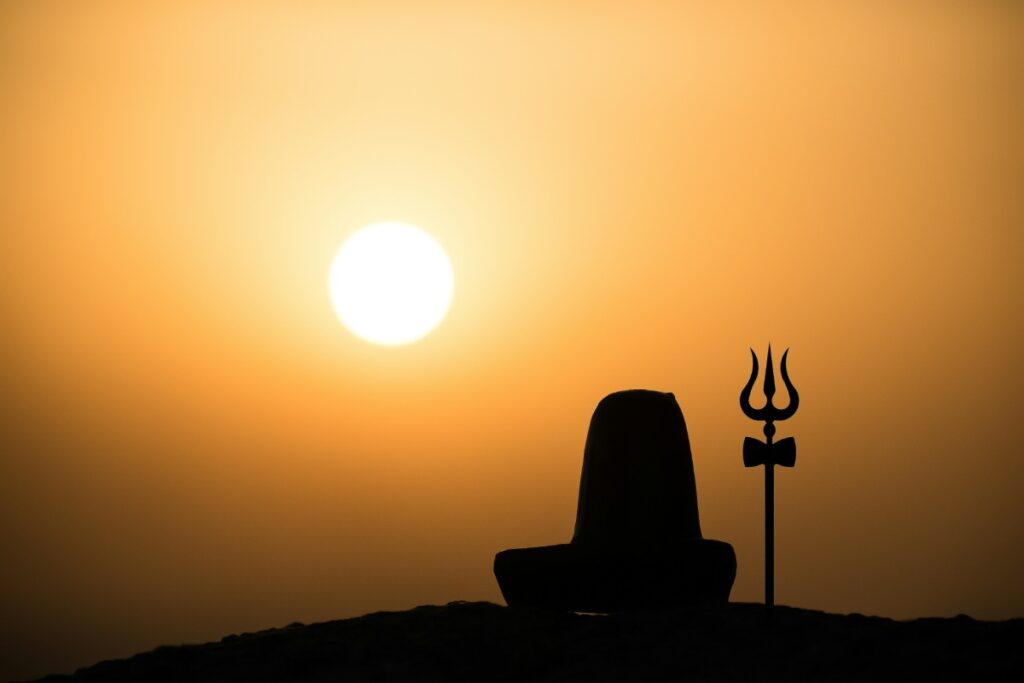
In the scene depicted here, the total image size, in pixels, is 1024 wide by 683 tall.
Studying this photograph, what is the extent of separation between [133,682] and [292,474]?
4.07m

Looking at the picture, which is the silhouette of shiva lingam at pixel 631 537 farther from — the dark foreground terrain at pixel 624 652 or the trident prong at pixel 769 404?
the trident prong at pixel 769 404

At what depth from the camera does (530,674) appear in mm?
2488

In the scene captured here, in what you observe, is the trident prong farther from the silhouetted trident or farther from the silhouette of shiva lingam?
the silhouette of shiva lingam

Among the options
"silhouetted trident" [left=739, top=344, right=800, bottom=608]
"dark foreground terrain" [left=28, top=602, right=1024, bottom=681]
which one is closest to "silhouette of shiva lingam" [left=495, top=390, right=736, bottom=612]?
"dark foreground terrain" [left=28, top=602, right=1024, bottom=681]

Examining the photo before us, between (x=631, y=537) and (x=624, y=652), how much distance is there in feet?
4.68

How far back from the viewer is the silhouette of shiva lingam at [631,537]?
11.6 feet

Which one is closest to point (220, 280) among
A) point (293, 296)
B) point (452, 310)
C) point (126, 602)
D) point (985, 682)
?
point (293, 296)

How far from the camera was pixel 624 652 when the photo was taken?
2578mm

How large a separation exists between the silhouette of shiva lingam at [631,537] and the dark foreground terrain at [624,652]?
0.43 meters

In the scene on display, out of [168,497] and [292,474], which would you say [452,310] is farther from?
[168,497]

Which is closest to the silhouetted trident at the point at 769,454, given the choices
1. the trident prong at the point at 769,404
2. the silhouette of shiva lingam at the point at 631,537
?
the trident prong at the point at 769,404

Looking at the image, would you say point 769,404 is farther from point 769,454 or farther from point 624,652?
point 624,652

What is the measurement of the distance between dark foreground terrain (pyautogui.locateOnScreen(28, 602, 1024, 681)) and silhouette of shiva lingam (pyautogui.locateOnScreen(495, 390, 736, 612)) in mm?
431

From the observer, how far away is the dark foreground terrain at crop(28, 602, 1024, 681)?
7.55 ft
